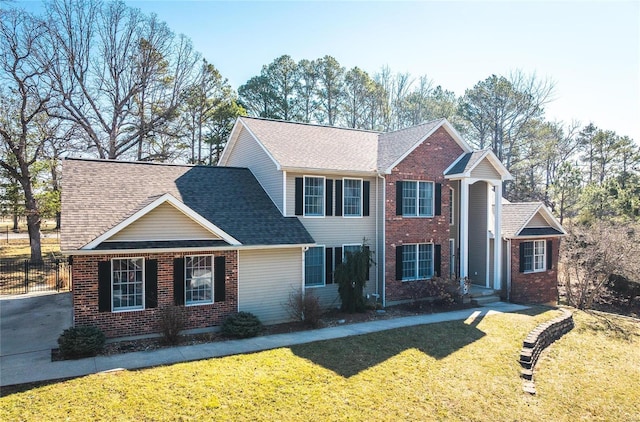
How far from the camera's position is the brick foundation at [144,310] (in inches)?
426

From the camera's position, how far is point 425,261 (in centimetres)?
1758

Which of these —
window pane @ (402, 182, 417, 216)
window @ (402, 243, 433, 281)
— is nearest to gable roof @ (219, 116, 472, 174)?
window pane @ (402, 182, 417, 216)

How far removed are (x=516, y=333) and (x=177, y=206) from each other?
1160 centimetres

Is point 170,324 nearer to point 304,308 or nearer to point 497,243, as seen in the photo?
point 304,308

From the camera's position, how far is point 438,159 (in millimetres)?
17859

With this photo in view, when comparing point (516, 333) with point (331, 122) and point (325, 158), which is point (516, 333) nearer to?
point (325, 158)

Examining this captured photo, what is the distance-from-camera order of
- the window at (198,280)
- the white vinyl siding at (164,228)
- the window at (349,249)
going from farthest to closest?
the window at (349,249) → the window at (198,280) → the white vinyl siding at (164,228)

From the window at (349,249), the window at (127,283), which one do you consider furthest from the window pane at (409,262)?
the window at (127,283)

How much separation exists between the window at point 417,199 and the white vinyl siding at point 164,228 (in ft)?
27.0

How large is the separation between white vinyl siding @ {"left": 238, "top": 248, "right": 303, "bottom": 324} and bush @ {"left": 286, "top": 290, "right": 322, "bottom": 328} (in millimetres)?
180

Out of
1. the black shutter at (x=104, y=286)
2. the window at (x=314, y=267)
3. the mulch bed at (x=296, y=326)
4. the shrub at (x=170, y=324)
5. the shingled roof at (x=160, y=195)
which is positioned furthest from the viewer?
the window at (x=314, y=267)

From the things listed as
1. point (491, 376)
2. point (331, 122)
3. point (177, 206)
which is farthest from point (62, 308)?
point (331, 122)

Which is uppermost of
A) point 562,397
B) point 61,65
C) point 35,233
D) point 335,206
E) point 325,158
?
point 61,65

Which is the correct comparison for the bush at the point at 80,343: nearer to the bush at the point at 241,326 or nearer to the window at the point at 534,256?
the bush at the point at 241,326
